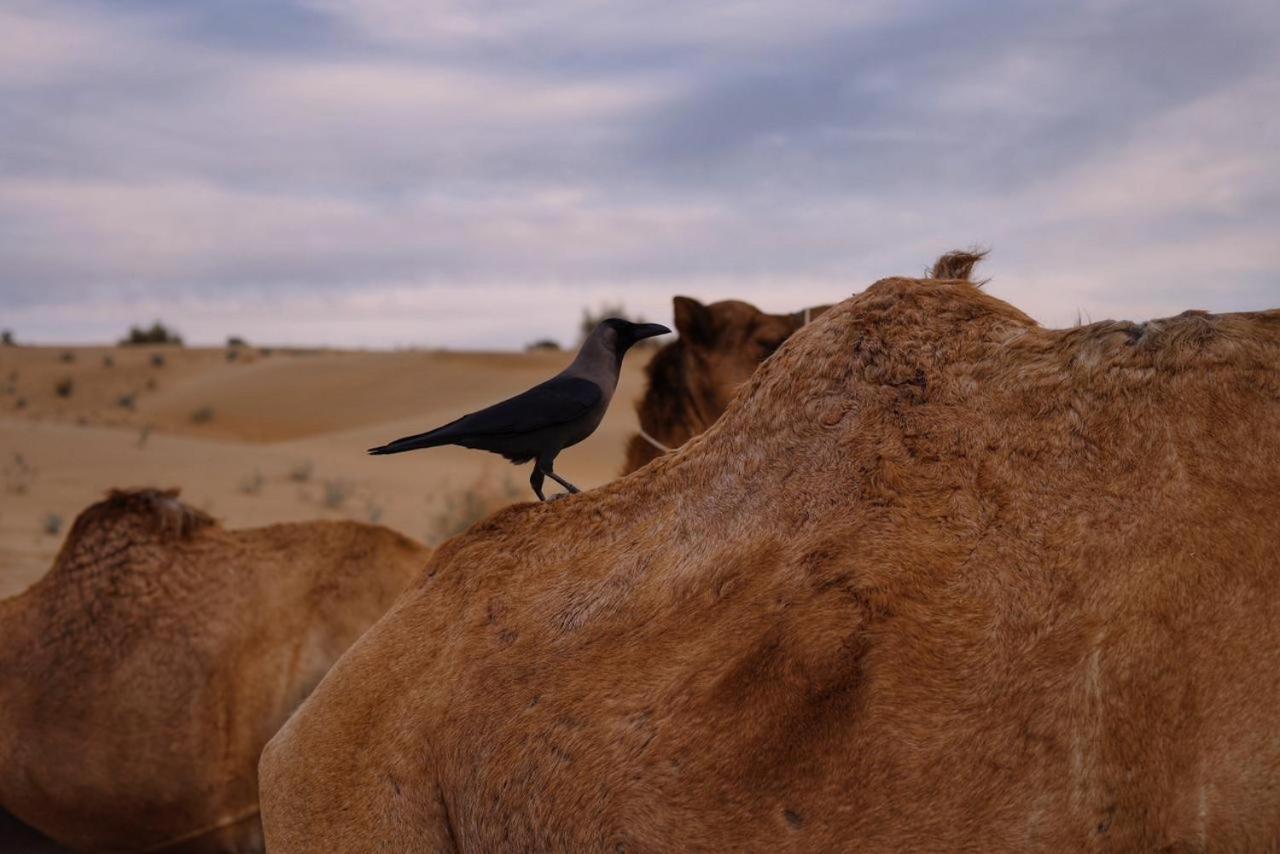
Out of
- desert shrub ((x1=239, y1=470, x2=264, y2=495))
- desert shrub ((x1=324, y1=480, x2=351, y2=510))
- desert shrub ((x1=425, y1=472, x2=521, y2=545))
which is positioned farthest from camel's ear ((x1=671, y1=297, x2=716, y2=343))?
desert shrub ((x1=239, y1=470, x2=264, y2=495))

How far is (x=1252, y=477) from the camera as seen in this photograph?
6.66 feet

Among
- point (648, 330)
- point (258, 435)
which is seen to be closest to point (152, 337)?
point (258, 435)

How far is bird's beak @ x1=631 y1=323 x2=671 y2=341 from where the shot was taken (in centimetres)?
309

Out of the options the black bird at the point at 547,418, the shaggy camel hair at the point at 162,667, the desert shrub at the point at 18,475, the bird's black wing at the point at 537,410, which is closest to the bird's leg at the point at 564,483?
the black bird at the point at 547,418

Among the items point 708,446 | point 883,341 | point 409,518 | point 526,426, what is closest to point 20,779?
point 526,426

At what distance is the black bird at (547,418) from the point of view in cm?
276

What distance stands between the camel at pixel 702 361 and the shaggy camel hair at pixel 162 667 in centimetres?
126

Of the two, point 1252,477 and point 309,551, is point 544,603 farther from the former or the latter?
point 309,551

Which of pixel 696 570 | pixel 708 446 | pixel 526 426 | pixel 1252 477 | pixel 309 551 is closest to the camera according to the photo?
pixel 1252 477

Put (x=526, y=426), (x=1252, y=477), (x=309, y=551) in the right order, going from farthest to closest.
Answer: (x=309, y=551) < (x=526, y=426) < (x=1252, y=477)

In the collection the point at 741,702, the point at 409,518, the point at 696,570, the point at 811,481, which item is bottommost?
the point at 409,518

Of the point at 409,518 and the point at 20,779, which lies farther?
the point at 409,518

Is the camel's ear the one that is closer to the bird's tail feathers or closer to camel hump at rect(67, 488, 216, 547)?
camel hump at rect(67, 488, 216, 547)

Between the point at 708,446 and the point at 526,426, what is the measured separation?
49cm
